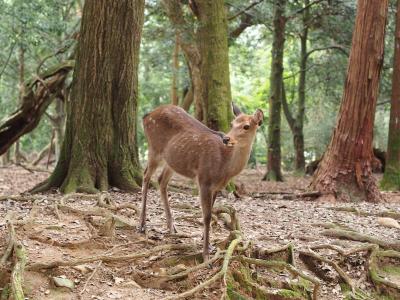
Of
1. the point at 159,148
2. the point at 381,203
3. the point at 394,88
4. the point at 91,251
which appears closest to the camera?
the point at 91,251

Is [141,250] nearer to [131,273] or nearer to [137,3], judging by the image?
[131,273]

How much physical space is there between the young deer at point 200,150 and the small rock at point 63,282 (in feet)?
3.67

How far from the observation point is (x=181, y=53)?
1894cm

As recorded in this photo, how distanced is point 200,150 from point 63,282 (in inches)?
60.8

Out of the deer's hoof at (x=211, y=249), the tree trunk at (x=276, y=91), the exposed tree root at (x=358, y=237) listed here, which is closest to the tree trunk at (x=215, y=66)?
the exposed tree root at (x=358, y=237)

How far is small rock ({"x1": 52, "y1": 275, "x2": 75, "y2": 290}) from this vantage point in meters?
4.29

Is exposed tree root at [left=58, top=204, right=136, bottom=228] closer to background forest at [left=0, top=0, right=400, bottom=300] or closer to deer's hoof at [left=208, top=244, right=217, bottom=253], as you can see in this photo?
background forest at [left=0, top=0, right=400, bottom=300]

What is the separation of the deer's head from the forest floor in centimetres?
89

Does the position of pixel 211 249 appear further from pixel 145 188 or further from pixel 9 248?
pixel 9 248

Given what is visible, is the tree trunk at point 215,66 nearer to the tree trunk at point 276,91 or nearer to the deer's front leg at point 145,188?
the deer's front leg at point 145,188

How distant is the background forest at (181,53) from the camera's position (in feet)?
47.6

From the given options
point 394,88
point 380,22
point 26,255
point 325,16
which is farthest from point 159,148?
point 325,16

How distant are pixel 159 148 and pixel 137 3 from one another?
11.4ft

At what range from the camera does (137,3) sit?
27.2 feet
